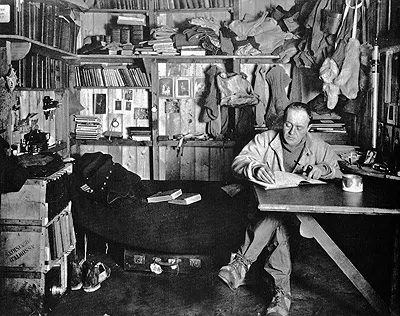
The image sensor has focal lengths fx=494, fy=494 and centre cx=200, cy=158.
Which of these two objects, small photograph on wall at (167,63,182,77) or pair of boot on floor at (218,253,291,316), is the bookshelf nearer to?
pair of boot on floor at (218,253,291,316)

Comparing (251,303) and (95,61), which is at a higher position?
(95,61)

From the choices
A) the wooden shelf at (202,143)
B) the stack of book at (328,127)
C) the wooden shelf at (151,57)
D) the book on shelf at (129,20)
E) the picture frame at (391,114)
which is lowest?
the wooden shelf at (202,143)

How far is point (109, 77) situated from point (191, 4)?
124 cm

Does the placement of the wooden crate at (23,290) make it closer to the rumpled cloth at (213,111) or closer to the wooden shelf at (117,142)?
the wooden shelf at (117,142)

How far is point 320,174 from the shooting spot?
10.2 feet

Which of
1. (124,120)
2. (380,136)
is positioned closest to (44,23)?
(124,120)

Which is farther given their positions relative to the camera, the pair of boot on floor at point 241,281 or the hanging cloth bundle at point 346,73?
the hanging cloth bundle at point 346,73

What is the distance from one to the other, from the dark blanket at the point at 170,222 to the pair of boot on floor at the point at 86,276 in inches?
10.3

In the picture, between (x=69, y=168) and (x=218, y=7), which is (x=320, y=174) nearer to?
(x=69, y=168)

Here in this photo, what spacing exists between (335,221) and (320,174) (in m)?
1.45

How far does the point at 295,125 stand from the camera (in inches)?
129

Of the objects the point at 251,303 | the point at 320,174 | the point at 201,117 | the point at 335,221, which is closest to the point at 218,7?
the point at 201,117

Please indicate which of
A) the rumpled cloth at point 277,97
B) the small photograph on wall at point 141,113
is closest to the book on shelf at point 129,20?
the small photograph on wall at point 141,113

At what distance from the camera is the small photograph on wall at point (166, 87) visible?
5.81 m
